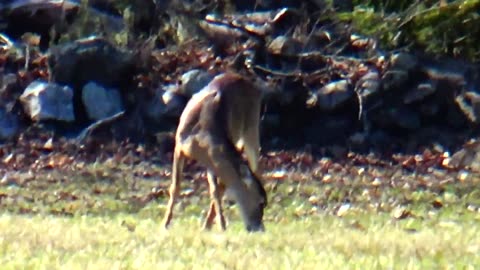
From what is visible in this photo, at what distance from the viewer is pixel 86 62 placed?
21156 millimetres

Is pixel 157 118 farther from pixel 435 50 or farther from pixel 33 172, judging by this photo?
pixel 435 50

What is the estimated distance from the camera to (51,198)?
686 inches

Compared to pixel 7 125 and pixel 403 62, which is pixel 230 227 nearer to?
pixel 7 125

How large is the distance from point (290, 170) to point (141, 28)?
4.08 meters

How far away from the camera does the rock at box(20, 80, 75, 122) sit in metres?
20.9

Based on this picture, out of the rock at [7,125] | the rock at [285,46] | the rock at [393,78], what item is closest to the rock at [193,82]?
the rock at [285,46]

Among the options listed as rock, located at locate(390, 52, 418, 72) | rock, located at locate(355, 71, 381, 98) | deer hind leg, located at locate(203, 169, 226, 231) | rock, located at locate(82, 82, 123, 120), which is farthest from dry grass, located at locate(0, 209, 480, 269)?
rock, located at locate(390, 52, 418, 72)

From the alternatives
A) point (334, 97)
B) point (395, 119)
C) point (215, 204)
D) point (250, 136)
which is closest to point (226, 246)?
point (215, 204)

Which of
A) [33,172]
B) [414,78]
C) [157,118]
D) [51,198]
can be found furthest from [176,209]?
[414,78]

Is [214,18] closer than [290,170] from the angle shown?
No

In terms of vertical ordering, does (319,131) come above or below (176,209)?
below

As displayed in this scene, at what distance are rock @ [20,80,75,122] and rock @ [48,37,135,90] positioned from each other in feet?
0.78

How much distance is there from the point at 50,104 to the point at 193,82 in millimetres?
2029

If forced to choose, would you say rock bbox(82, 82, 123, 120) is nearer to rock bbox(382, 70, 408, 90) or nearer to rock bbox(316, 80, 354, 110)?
rock bbox(316, 80, 354, 110)
